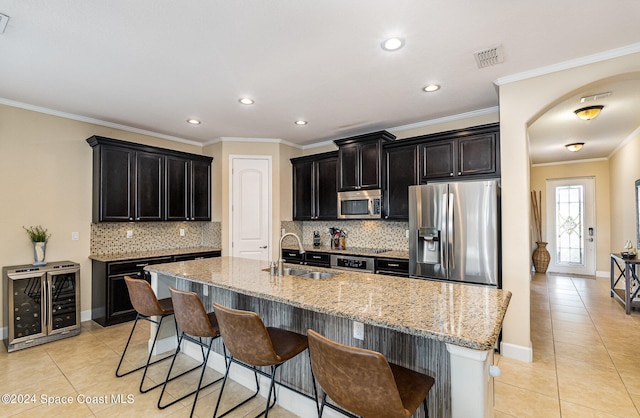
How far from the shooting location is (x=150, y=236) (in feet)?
15.9

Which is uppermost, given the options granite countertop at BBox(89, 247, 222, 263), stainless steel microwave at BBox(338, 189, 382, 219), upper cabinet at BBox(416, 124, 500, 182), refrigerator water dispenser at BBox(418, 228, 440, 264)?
upper cabinet at BBox(416, 124, 500, 182)

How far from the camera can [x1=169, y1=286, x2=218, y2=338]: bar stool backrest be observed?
212 centimetres

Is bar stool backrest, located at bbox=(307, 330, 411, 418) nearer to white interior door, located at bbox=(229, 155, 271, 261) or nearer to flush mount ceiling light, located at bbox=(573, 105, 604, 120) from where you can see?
white interior door, located at bbox=(229, 155, 271, 261)

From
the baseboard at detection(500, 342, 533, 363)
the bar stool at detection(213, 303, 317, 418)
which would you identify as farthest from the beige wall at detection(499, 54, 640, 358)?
the bar stool at detection(213, 303, 317, 418)

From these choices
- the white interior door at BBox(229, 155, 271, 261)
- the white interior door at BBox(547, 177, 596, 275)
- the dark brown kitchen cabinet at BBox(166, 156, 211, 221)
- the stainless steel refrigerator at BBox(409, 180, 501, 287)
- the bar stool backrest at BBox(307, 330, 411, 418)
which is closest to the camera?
the bar stool backrest at BBox(307, 330, 411, 418)

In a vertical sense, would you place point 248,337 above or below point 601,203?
below

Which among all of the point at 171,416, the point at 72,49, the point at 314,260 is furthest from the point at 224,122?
the point at 171,416

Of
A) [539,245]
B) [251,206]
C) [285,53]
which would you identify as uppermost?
[285,53]

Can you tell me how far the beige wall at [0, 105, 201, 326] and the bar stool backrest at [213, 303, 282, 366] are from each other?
3.38m

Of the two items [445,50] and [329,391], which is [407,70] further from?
→ [329,391]

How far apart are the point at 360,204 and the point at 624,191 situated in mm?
5162

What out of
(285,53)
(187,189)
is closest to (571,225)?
(285,53)

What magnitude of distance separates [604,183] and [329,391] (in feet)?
28.3

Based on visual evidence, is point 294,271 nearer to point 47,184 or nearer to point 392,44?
point 392,44
